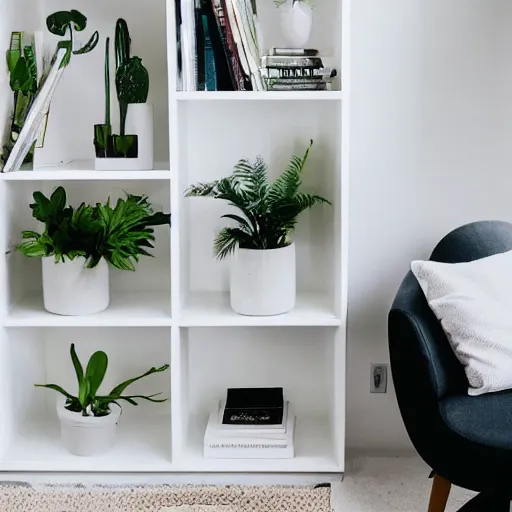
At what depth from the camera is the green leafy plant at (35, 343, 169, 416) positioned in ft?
8.30

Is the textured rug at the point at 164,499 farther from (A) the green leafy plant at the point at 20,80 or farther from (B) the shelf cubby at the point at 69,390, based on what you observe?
(A) the green leafy plant at the point at 20,80

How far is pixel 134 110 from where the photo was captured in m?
2.45

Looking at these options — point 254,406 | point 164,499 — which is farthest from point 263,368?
point 164,499

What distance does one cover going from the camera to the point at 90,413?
101 inches

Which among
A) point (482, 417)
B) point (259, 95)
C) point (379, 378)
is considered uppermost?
point (259, 95)

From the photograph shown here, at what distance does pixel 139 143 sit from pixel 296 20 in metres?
0.55

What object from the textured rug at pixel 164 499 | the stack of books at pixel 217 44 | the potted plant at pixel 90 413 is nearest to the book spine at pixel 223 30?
the stack of books at pixel 217 44

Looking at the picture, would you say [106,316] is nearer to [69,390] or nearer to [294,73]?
[69,390]

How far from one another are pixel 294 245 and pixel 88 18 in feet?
2.99

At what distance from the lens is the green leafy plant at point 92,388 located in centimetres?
253

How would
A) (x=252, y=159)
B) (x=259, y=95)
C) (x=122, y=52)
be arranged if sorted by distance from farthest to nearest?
(x=252, y=159)
(x=122, y=52)
(x=259, y=95)

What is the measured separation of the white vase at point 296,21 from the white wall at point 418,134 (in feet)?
0.68

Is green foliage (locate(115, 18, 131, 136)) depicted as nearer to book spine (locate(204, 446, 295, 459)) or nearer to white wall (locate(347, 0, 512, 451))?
white wall (locate(347, 0, 512, 451))

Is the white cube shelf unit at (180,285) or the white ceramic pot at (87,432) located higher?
the white cube shelf unit at (180,285)
